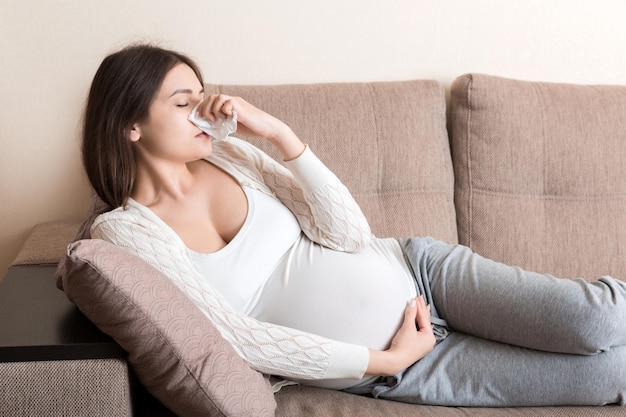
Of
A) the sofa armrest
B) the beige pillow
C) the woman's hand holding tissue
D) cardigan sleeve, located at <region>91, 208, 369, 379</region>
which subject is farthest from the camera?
the sofa armrest

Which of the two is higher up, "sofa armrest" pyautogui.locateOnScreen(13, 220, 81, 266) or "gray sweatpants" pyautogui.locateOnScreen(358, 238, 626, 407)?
"sofa armrest" pyautogui.locateOnScreen(13, 220, 81, 266)

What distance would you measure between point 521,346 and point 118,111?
1003 millimetres

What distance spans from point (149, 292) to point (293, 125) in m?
0.83

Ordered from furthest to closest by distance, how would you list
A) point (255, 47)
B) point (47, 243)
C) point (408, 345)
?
point (255, 47), point (47, 243), point (408, 345)

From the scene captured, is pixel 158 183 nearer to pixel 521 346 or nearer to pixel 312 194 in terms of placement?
pixel 312 194

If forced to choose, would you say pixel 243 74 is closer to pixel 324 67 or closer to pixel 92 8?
pixel 324 67

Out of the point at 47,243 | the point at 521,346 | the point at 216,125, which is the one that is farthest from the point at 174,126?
the point at 521,346

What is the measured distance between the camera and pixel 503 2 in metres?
2.32

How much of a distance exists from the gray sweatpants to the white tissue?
60cm

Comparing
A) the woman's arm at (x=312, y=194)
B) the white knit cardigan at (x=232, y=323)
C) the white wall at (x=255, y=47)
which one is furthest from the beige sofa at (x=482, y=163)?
the white knit cardigan at (x=232, y=323)

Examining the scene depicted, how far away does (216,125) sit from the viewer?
1.65 meters

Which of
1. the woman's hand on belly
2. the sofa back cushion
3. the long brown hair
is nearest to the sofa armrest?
the long brown hair

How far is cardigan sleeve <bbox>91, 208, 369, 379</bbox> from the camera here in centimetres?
153

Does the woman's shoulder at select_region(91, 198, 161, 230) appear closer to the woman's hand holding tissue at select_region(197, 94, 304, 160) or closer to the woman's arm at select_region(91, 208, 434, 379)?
the woman's arm at select_region(91, 208, 434, 379)
